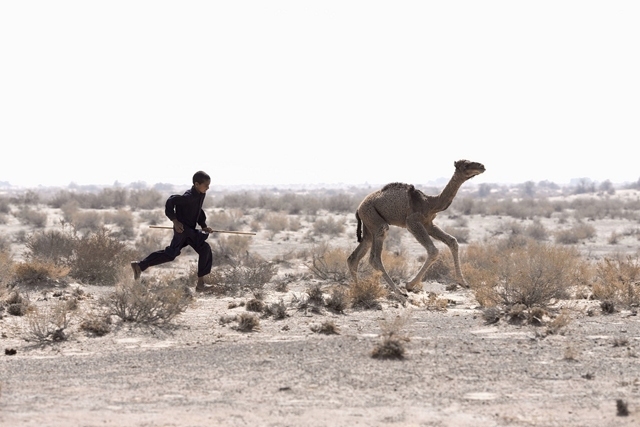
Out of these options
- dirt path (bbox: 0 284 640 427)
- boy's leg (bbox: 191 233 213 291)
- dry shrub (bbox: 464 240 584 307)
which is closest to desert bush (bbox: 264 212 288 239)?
boy's leg (bbox: 191 233 213 291)

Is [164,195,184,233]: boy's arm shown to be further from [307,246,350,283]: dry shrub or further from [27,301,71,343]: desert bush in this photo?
[307,246,350,283]: dry shrub

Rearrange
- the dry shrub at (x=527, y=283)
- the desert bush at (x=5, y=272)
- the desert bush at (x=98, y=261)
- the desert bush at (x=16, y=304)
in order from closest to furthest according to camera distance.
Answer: the desert bush at (x=16, y=304), the dry shrub at (x=527, y=283), the desert bush at (x=5, y=272), the desert bush at (x=98, y=261)

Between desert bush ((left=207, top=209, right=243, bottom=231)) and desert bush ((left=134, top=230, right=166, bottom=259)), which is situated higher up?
desert bush ((left=207, top=209, right=243, bottom=231))

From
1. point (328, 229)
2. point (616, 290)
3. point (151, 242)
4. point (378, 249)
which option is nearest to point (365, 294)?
point (378, 249)

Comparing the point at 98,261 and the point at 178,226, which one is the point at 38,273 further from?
the point at 178,226

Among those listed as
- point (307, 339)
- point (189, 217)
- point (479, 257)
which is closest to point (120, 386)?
point (307, 339)

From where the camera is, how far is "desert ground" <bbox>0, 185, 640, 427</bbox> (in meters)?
7.01

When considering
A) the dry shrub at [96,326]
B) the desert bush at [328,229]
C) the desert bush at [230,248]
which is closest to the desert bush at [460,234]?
the desert bush at [328,229]

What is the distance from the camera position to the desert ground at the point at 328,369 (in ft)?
23.0

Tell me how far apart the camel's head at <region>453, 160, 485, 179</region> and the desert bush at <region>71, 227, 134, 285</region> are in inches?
271

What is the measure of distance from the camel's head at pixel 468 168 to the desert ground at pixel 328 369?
199 centimetres

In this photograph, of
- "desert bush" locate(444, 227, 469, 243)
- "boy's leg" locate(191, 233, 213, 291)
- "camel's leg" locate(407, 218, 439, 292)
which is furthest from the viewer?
"desert bush" locate(444, 227, 469, 243)

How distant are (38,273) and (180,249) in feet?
12.7

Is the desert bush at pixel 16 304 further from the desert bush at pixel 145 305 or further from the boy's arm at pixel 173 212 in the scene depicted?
the boy's arm at pixel 173 212
